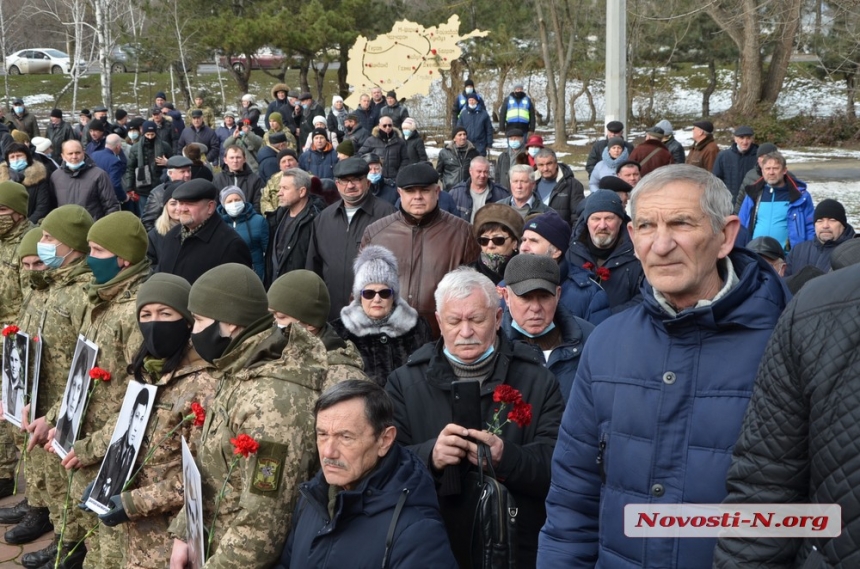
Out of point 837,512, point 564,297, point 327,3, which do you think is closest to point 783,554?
point 837,512

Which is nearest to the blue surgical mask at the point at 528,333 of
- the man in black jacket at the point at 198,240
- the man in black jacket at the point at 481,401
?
the man in black jacket at the point at 481,401

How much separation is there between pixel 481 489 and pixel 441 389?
0.54m

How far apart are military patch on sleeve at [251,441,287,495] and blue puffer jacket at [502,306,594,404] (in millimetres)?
1181

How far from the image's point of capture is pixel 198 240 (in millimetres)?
7582

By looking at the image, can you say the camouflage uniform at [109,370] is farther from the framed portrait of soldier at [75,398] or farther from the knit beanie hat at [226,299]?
the knit beanie hat at [226,299]

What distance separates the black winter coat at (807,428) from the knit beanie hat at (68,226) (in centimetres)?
459

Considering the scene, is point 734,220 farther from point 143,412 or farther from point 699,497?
point 143,412

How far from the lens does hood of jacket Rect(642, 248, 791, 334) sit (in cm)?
245

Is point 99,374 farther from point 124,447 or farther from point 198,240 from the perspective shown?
point 198,240

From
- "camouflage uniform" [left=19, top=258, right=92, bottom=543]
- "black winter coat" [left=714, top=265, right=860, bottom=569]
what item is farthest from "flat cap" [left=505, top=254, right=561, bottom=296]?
"camouflage uniform" [left=19, top=258, right=92, bottom=543]

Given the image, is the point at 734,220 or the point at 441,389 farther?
the point at 441,389

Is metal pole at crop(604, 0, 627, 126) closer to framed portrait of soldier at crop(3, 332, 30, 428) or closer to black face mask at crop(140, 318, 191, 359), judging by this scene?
Result: framed portrait of soldier at crop(3, 332, 30, 428)

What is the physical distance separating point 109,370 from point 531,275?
2184mm

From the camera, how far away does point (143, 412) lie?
4227 millimetres
